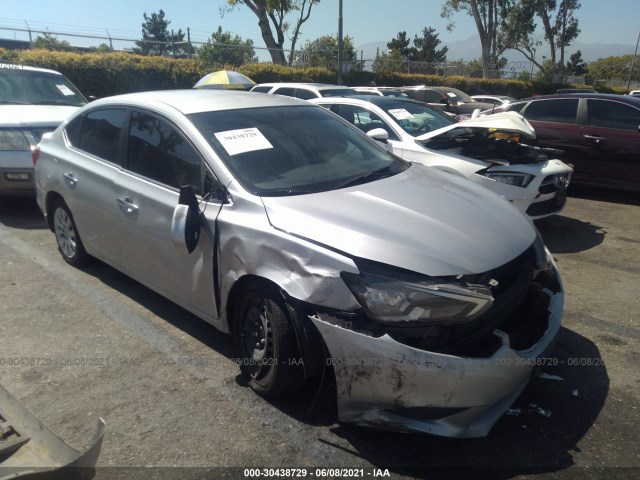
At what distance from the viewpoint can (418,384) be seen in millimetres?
2469

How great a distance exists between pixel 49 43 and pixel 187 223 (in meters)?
17.7

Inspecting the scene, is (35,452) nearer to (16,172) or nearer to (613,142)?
(16,172)

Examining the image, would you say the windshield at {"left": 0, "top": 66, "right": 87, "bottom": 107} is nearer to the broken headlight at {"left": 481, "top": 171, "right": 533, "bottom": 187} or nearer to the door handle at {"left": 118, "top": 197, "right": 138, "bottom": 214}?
the door handle at {"left": 118, "top": 197, "right": 138, "bottom": 214}

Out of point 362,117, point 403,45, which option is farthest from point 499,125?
point 403,45

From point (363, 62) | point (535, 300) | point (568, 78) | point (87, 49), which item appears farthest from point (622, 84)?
point (535, 300)

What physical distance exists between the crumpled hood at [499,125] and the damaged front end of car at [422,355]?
4304mm

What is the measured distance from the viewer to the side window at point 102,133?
432cm

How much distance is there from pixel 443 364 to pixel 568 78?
44.4 meters

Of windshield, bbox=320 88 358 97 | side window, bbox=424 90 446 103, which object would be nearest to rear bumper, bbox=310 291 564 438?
windshield, bbox=320 88 358 97

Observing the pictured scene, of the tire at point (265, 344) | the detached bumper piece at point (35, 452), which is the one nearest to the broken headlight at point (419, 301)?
the tire at point (265, 344)

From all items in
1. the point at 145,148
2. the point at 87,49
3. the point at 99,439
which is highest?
the point at 87,49

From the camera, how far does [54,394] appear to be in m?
3.23

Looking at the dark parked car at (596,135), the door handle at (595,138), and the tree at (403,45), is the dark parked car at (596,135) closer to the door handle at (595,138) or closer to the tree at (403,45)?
the door handle at (595,138)

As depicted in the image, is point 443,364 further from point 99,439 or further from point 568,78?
point 568,78
